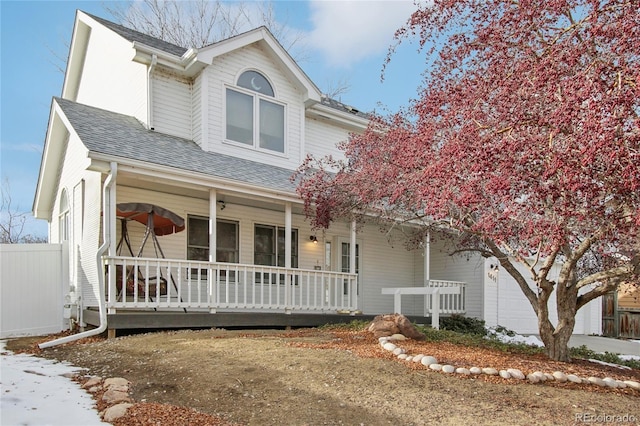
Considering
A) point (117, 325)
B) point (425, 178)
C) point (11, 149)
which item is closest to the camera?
point (425, 178)

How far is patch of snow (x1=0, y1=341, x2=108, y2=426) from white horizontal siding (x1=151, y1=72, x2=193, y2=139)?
6358 millimetres

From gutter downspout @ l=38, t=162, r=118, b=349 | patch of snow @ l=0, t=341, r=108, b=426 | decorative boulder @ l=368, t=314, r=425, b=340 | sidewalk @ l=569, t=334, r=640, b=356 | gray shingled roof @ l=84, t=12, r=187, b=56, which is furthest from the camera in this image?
sidewalk @ l=569, t=334, r=640, b=356

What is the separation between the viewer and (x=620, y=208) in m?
5.73

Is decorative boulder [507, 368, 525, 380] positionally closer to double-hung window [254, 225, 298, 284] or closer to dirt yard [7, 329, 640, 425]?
dirt yard [7, 329, 640, 425]

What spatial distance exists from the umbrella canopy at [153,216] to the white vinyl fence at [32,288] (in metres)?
1.67

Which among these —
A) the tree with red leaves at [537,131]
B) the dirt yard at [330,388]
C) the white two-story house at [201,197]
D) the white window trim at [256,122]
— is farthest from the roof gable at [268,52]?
the dirt yard at [330,388]

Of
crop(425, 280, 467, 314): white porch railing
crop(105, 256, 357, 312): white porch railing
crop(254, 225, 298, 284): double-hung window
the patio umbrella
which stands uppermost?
the patio umbrella

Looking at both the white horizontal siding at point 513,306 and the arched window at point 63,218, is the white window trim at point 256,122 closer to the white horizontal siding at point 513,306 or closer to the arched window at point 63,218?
the arched window at point 63,218

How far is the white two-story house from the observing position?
9.12 m

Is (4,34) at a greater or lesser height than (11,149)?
greater

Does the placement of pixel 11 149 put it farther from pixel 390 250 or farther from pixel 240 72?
pixel 390 250

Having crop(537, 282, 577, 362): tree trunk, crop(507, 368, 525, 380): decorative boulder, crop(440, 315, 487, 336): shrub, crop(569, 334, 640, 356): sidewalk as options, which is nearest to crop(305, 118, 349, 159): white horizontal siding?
crop(440, 315, 487, 336): shrub

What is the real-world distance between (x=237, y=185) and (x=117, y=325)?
3.36 meters

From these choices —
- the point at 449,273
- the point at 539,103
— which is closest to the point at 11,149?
the point at 449,273
